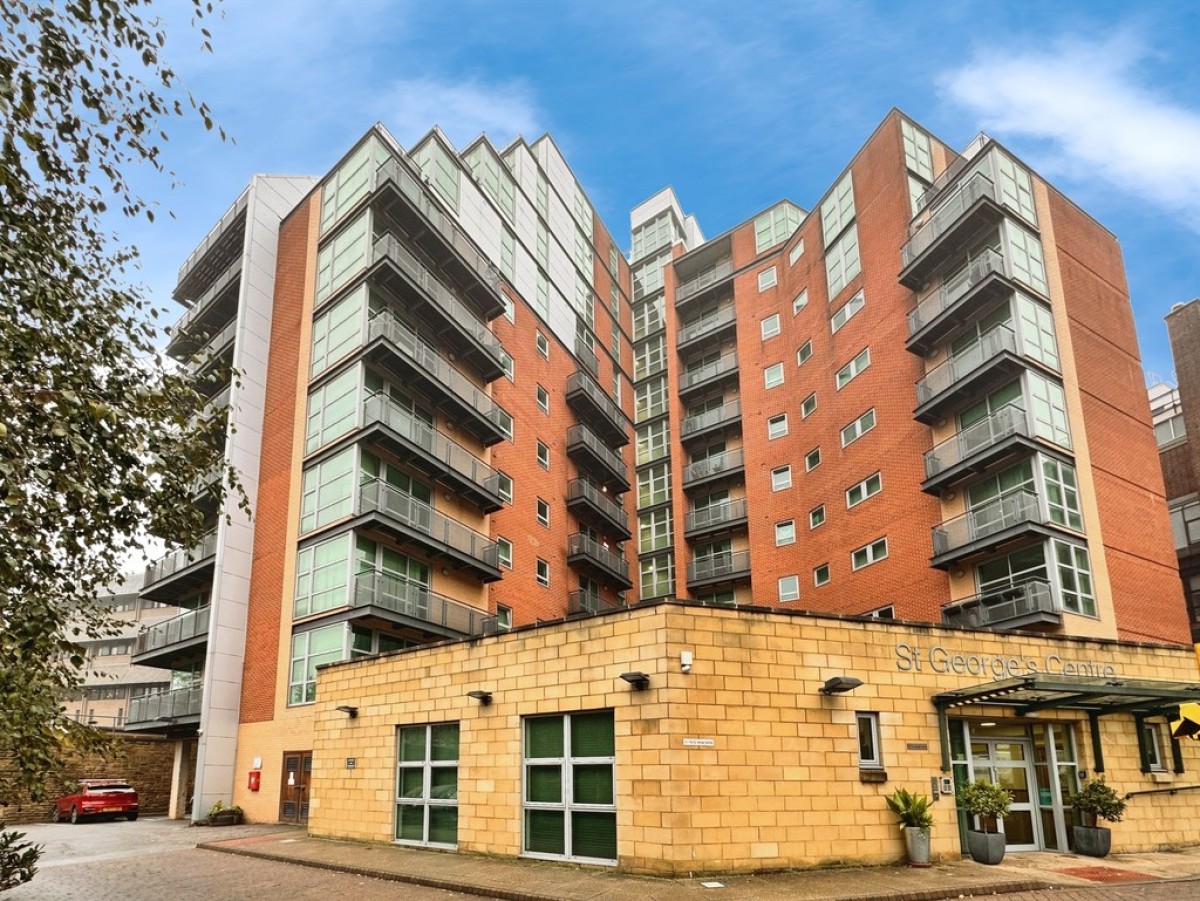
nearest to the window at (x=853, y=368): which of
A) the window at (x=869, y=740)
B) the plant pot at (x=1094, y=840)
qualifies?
the plant pot at (x=1094, y=840)

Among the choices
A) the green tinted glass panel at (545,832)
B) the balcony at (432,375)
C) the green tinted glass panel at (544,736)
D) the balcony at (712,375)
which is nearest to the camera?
the green tinted glass panel at (545,832)

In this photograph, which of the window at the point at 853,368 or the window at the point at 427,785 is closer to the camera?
the window at the point at 427,785

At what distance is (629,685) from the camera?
13.5 meters

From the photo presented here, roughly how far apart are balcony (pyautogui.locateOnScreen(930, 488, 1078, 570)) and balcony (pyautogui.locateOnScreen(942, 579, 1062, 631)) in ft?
4.29

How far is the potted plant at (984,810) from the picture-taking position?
546 inches

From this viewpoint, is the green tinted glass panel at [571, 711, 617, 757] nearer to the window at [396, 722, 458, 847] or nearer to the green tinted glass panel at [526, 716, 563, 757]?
the green tinted glass panel at [526, 716, 563, 757]

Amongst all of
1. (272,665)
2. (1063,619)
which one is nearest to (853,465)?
(1063,619)

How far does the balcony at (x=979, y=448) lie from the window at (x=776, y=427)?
11.4 meters

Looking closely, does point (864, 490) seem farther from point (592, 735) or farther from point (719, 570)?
point (592, 735)

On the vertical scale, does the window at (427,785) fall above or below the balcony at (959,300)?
below

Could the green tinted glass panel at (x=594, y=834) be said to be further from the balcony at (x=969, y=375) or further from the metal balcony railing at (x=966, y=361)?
the metal balcony railing at (x=966, y=361)

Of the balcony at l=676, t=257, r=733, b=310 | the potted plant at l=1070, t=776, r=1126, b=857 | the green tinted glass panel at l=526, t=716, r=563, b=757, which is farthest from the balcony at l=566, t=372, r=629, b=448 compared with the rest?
the potted plant at l=1070, t=776, r=1126, b=857

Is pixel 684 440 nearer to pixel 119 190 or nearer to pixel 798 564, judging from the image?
pixel 798 564

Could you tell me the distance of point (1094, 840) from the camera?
15.0 metres
